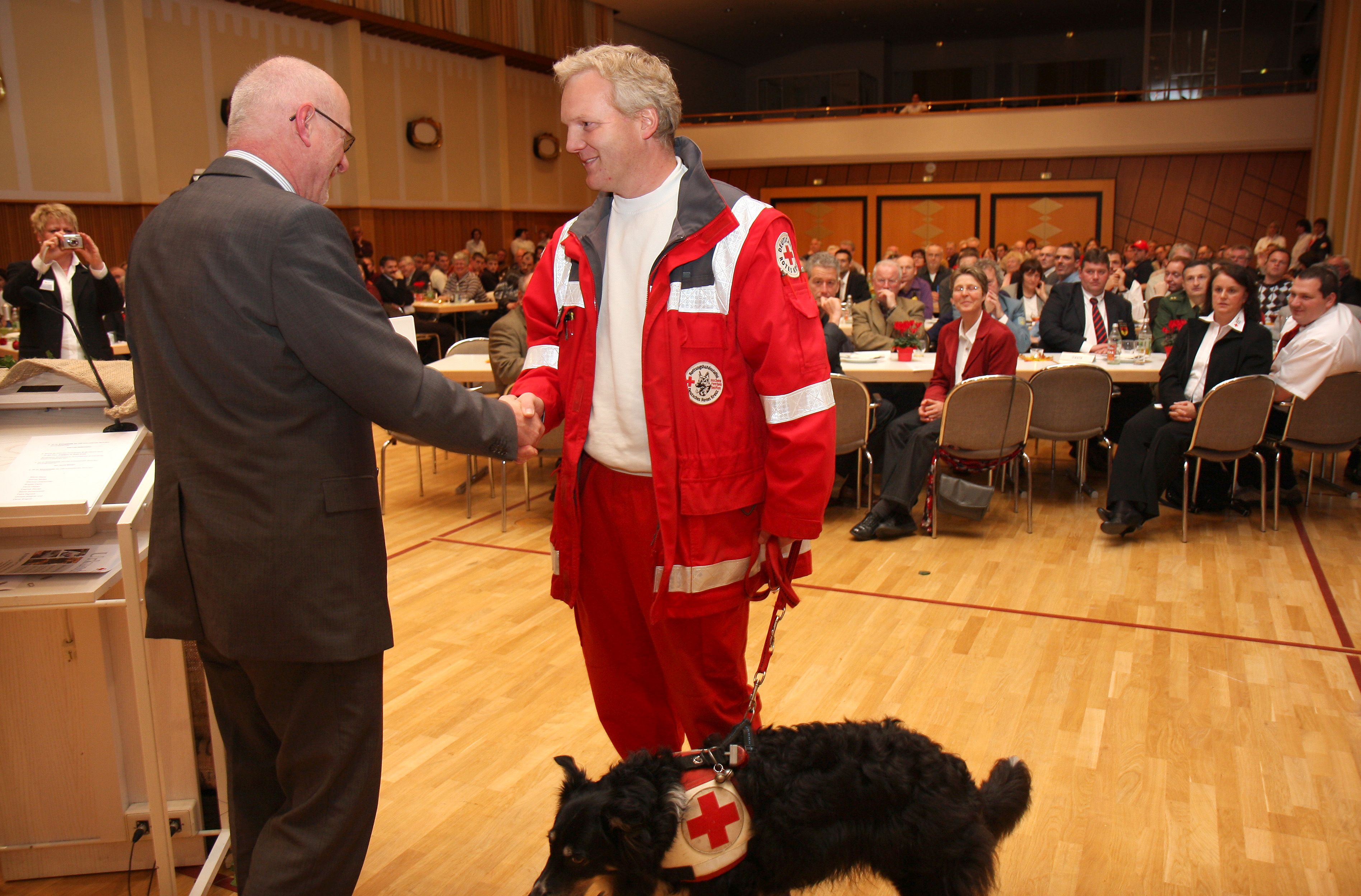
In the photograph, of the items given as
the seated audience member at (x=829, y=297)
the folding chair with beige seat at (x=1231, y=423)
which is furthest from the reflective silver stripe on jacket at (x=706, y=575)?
the folding chair with beige seat at (x=1231, y=423)

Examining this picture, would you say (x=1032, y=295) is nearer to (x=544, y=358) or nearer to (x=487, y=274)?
(x=544, y=358)

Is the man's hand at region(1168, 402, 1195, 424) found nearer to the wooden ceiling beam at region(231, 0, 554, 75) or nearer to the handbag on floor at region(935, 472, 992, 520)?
the handbag on floor at region(935, 472, 992, 520)

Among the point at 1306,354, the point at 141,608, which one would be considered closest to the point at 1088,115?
the point at 1306,354

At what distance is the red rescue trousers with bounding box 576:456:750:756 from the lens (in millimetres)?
1894

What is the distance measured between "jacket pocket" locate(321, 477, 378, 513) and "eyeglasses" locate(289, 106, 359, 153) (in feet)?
1.74

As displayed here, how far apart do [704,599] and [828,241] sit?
17355 mm

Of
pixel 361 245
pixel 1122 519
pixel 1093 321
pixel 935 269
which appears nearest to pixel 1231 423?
pixel 1122 519

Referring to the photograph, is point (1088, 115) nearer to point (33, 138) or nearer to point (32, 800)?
point (33, 138)

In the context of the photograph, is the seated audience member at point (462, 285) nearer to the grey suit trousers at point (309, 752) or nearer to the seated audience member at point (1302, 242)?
the seated audience member at point (1302, 242)

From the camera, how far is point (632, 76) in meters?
1.77

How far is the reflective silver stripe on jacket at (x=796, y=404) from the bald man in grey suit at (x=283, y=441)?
0.52m

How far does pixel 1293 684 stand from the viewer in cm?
Answer: 313

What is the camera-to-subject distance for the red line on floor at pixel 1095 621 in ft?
11.2

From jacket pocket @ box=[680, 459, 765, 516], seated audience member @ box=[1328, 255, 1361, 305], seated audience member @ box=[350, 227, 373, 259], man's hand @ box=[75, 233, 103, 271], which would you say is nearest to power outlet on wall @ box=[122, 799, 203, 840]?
jacket pocket @ box=[680, 459, 765, 516]
